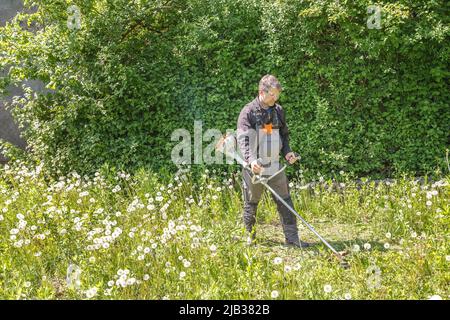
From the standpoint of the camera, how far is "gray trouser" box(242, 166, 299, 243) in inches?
211

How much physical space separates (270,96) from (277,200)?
108 cm

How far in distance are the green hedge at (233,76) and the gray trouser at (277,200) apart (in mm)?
1709

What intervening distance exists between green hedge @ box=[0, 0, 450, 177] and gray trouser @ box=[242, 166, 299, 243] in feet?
5.61

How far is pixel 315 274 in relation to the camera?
429 cm

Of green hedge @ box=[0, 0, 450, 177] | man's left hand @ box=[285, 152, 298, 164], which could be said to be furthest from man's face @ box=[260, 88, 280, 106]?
green hedge @ box=[0, 0, 450, 177]

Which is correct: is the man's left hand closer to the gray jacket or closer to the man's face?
the gray jacket

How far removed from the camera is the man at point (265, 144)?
201 inches

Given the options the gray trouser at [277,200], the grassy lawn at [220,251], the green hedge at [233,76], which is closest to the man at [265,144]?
the gray trouser at [277,200]

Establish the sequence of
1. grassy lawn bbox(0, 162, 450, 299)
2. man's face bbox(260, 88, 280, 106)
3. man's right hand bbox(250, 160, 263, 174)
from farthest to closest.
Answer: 1. man's face bbox(260, 88, 280, 106)
2. man's right hand bbox(250, 160, 263, 174)
3. grassy lawn bbox(0, 162, 450, 299)

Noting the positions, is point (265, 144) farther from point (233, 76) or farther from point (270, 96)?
point (233, 76)

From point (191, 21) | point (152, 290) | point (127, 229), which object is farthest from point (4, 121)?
point (152, 290)

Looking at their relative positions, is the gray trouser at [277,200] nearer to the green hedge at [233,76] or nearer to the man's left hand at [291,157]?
the man's left hand at [291,157]

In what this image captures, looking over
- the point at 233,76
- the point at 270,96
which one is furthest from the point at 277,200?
Result: the point at 233,76
